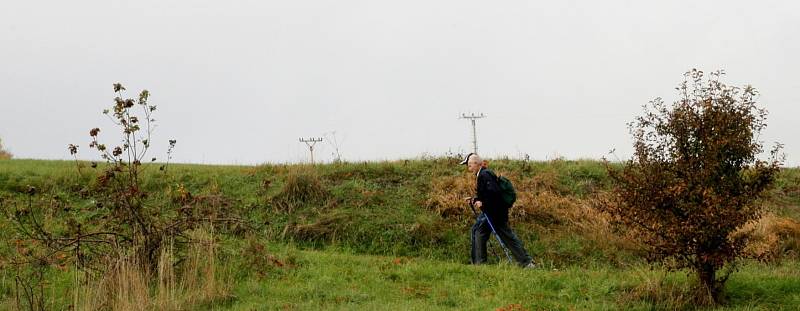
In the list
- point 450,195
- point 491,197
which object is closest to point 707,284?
point 491,197

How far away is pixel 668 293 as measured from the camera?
8.04 meters

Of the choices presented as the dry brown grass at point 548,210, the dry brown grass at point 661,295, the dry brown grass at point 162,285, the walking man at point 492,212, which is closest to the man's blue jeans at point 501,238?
the walking man at point 492,212

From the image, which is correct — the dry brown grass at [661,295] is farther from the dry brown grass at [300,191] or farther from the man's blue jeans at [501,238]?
the dry brown grass at [300,191]

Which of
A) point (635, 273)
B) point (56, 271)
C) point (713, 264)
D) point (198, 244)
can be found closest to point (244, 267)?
point (198, 244)

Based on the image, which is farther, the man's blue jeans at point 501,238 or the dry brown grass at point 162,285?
the man's blue jeans at point 501,238

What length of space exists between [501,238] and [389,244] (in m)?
2.76

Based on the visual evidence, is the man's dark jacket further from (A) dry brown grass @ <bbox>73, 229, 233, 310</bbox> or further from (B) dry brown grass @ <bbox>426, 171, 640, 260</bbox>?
(A) dry brown grass @ <bbox>73, 229, 233, 310</bbox>

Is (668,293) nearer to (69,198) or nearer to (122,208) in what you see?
(122,208)

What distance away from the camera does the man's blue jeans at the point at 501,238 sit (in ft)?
34.7

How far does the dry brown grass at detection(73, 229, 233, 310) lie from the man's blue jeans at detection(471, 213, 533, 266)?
3751mm

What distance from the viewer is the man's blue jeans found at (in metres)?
10.6

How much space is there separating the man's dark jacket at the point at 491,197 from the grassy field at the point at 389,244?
2.55 feet

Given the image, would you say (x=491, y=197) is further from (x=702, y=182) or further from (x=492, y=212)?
(x=702, y=182)

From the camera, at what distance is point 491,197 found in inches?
417
